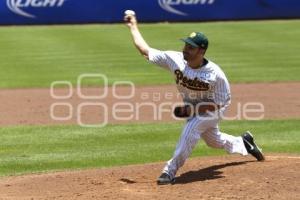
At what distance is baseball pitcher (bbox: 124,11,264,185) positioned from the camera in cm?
758

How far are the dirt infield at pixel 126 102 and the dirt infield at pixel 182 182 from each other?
3.69m

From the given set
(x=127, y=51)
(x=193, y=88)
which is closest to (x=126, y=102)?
(x=193, y=88)

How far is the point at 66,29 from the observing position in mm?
25078

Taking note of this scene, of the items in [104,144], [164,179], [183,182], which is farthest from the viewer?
[104,144]

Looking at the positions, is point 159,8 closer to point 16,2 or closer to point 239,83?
point 16,2

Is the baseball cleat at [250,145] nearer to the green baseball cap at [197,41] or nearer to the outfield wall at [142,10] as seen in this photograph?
the green baseball cap at [197,41]

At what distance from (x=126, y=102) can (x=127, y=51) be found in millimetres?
7142

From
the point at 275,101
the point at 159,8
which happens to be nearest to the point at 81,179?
the point at 275,101

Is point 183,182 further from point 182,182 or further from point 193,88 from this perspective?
point 193,88

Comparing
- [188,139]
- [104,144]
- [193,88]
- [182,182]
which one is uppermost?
[193,88]

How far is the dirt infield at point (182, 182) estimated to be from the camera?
7137 mm

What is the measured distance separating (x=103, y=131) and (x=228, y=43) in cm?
1141

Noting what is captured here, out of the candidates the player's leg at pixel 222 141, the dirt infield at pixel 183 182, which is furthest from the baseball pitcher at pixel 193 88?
the dirt infield at pixel 183 182

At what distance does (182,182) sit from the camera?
25.6 feet
